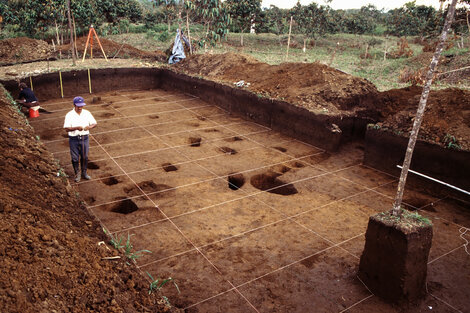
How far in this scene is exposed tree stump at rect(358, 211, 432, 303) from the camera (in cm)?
388

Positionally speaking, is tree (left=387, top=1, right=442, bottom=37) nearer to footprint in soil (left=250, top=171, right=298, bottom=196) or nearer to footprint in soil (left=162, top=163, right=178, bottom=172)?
footprint in soil (left=250, top=171, right=298, bottom=196)

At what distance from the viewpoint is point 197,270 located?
464 cm

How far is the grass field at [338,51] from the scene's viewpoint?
51.8 feet

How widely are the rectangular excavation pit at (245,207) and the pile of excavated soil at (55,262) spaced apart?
4.14 feet

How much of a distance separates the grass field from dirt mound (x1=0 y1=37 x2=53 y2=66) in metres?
6.90

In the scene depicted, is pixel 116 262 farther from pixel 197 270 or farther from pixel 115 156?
pixel 115 156

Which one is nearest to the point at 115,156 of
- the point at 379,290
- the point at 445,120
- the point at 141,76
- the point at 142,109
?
the point at 142,109

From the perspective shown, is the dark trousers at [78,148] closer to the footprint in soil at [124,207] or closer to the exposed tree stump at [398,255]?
the footprint in soil at [124,207]

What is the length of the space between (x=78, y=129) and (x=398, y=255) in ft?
17.3

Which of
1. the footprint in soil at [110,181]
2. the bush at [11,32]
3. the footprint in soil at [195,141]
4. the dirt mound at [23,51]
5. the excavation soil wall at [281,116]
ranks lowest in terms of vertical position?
the footprint in soil at [110,181]

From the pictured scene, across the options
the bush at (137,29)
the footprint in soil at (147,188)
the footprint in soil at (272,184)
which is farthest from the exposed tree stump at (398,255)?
the bush at (137,29)

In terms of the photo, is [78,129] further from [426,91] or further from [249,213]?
[426,91]

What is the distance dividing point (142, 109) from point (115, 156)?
Answer: 4086 mm

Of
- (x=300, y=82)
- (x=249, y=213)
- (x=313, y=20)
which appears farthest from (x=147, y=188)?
(x=313, y=20)
